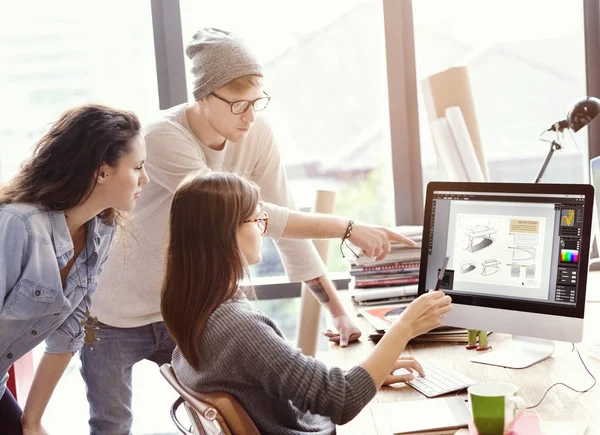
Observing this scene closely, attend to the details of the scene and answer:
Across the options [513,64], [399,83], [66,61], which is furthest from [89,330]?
[513,64]

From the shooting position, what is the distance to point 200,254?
150cm

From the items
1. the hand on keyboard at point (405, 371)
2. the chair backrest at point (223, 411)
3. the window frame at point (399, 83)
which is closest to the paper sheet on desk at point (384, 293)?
the window frame at point (399, 83)

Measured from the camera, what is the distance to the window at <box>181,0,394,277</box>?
302cm

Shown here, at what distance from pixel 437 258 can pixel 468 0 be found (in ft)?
4.97

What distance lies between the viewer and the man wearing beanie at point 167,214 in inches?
79.5

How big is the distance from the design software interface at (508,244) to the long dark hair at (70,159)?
2.80ft

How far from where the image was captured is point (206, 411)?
1.29 meters

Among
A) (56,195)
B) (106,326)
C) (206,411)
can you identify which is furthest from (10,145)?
(206,411)

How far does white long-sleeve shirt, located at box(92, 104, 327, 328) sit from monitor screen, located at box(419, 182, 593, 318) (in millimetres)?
428

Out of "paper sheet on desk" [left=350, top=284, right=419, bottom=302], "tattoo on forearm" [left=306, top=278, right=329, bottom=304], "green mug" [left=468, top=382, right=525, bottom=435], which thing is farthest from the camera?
"paper sheet on desk" [left=350, top=284, right=419, bottom=302]

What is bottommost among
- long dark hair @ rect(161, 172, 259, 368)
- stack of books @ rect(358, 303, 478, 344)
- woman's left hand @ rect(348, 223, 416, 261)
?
stack of books @ rect(358, 303, 478, 344)

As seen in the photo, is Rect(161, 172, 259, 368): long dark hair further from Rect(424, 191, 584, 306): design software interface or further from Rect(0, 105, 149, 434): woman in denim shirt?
Rect(424, 191, 584, 306): design software interface

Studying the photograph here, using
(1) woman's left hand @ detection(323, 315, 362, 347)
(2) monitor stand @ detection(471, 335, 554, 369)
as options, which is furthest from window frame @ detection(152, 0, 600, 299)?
(2) monitor stand @ detection(471, 335, 554, 369)

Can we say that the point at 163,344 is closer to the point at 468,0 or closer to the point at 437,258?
the point at 437,258
